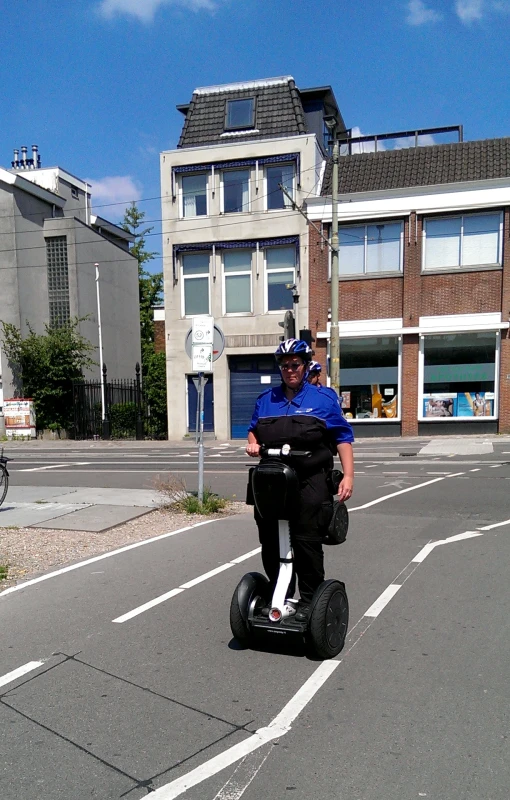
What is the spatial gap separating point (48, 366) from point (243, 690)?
23.9m

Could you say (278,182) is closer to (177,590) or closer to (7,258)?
(7,258)

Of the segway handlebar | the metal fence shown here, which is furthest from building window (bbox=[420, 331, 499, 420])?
the segway handlebar

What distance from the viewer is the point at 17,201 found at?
86.9 ft

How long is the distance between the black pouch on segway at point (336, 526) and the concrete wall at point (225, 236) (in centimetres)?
1939

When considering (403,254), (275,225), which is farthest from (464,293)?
(275,225)

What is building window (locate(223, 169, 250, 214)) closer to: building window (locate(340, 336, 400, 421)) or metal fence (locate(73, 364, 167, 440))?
building window (locate(340, 336, 400, 421))

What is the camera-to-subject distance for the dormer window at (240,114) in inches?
953

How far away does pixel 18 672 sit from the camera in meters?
3.98

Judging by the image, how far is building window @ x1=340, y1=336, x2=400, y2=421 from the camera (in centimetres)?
2266

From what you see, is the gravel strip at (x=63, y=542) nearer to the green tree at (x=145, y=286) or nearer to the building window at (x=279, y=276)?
the building window at (x=279, y=276)

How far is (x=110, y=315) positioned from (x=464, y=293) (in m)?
17.0

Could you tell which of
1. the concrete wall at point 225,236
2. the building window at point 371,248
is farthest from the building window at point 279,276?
the building window at point 371,248

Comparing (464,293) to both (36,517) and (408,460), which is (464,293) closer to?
(408,460)

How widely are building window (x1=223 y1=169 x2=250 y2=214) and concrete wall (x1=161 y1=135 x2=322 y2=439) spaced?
0.87 ft
